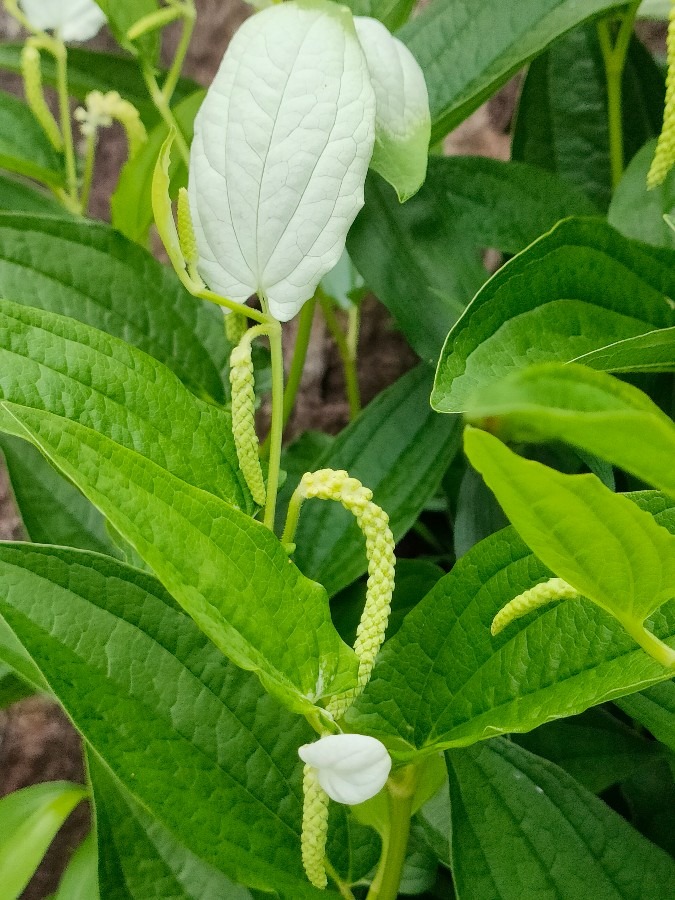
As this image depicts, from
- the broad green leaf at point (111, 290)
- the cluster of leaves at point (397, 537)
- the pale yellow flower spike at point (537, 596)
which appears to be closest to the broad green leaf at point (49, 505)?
the cluster of leaves at point (397, 537)

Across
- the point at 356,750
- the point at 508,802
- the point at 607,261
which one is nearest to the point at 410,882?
the point at 508,802

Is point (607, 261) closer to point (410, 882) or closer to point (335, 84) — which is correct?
point (335, 84)

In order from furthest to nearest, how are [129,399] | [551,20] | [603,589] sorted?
[551,20] → [129,399] → [603,589]

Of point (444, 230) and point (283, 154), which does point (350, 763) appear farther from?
point (444, 230)

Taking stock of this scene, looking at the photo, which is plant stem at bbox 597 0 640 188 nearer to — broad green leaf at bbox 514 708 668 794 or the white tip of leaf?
the white tip of leaf

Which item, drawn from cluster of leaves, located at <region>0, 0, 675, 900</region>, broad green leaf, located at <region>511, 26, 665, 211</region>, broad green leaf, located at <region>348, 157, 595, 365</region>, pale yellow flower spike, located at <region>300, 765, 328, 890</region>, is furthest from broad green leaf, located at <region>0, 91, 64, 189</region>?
pale yellow flower spike, located at <region>300, 765, 328, 890</region>

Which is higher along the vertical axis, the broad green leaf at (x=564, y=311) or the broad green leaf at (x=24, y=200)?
the broad green leaf at (x=24, y=200)

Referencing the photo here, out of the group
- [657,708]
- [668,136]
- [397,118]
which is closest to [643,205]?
[668,136]

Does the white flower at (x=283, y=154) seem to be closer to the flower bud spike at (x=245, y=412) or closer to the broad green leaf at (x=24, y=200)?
the flower bud spike at (x=245, y=412)
